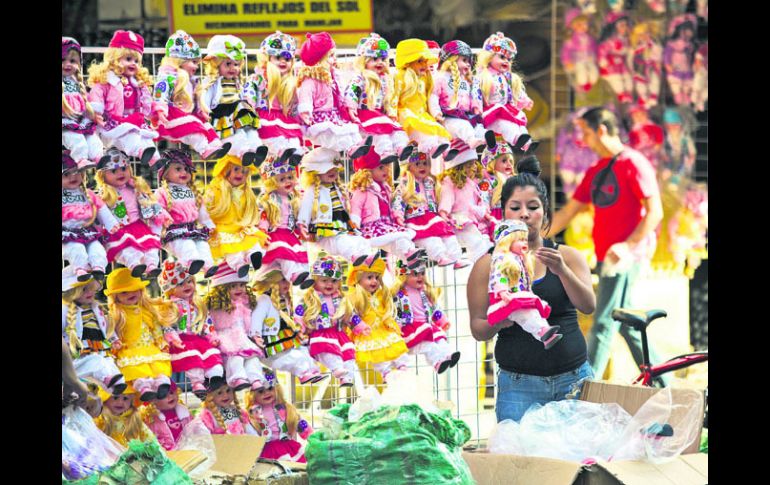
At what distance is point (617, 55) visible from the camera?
7184 millimetres

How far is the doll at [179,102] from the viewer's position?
13.4ft

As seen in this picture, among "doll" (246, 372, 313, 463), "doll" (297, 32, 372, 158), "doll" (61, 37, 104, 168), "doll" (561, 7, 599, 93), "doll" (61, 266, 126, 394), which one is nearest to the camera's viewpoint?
"doll" (61, 37, 104, 168)

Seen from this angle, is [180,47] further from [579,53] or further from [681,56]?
[681,56]

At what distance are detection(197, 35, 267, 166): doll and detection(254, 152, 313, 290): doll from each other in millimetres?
105

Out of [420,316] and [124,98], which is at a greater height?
[124,98]

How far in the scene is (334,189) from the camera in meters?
4.37

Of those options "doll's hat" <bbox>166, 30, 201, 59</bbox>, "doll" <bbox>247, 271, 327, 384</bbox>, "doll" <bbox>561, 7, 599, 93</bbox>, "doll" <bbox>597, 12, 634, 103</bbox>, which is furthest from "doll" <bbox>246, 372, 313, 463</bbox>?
"doll" <bbox>597, 12, 634, 103</bbox>

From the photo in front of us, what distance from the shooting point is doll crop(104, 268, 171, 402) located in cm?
412

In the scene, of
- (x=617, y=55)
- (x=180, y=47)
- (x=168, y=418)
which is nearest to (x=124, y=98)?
(x=180, y=47)

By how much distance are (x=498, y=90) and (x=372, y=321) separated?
0.97 m

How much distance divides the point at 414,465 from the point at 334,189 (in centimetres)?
136

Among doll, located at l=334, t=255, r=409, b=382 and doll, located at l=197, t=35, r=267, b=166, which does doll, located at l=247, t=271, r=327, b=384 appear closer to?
doll, located at l=334, t=255, r=409, b=382
